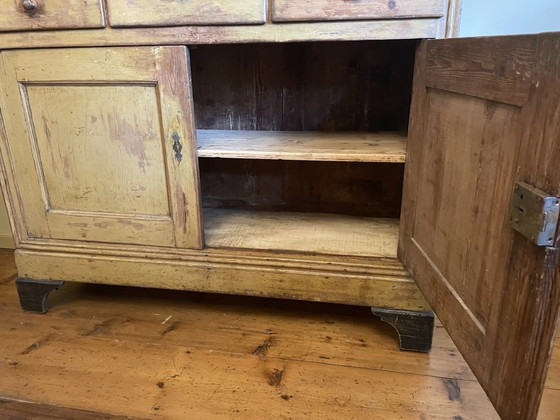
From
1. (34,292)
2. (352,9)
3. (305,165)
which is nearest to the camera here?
(352,9)

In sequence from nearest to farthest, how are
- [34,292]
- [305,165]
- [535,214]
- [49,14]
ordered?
[535,214], [49,14], [34,292], [305,165]

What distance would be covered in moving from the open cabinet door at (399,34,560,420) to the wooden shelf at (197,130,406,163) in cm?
18

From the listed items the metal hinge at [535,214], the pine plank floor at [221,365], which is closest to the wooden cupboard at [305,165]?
the metal hinge at [535,214]

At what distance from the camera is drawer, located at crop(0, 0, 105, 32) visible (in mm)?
1091

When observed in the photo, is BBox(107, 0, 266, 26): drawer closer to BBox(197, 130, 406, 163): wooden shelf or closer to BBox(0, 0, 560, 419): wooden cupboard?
BBox(0, 0, 560, 419): wooden cupboard

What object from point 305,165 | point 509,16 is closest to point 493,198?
point 509,16

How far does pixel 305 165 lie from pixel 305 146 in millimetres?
359

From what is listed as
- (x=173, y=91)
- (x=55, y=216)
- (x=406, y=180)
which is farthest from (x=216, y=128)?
(x=406, y=180)

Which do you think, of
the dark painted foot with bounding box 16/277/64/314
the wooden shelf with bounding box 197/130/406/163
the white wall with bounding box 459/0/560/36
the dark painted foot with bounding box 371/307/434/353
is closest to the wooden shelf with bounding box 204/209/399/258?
the dark painted foot with bounding box 371/307/434/353

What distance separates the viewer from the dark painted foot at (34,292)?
1.38 m

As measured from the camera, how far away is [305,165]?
163 centimetres

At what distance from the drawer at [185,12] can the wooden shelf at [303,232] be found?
2.02 feet

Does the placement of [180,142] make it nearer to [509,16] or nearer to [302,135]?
[302,135]

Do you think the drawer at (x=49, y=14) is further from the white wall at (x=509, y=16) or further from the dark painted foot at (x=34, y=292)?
the white wall at (x=509, y=16)
